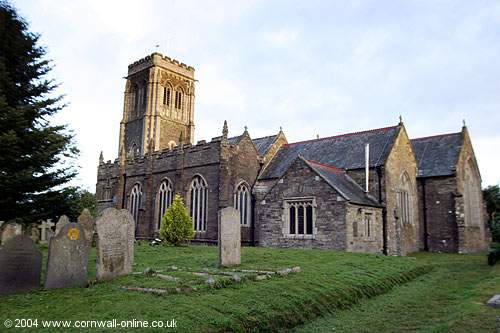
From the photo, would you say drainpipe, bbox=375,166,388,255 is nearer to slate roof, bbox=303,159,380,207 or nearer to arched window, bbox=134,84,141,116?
slate roof, bbox=303,159,380,207

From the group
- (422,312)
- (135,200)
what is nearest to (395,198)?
(422,312)

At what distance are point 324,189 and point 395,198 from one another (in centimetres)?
744

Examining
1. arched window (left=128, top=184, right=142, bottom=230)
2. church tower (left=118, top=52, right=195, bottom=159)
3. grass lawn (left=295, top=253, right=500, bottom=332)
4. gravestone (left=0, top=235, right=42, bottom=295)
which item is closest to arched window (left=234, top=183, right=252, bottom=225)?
arched window (left=128, top=184, right=142, bottom=230)

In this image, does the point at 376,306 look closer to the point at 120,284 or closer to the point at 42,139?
the point at 120,284

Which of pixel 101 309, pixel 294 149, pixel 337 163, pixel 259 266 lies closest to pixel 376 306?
pixel 259 266

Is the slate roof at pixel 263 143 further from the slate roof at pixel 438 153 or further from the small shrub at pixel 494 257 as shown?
the small shrub at pixel 494 257

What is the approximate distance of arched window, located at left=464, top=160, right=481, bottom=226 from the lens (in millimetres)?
31234

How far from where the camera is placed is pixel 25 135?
18.1 metres

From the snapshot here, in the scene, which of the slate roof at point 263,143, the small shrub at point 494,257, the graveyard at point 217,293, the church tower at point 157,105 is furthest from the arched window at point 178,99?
the small shrub at point 494,257

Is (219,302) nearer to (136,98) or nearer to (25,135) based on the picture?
(25,135)

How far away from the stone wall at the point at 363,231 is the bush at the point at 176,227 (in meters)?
9.78

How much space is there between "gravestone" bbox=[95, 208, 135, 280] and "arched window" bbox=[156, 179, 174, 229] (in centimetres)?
2152

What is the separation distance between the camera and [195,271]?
A: 1188cm

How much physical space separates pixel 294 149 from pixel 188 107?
1074 inches
